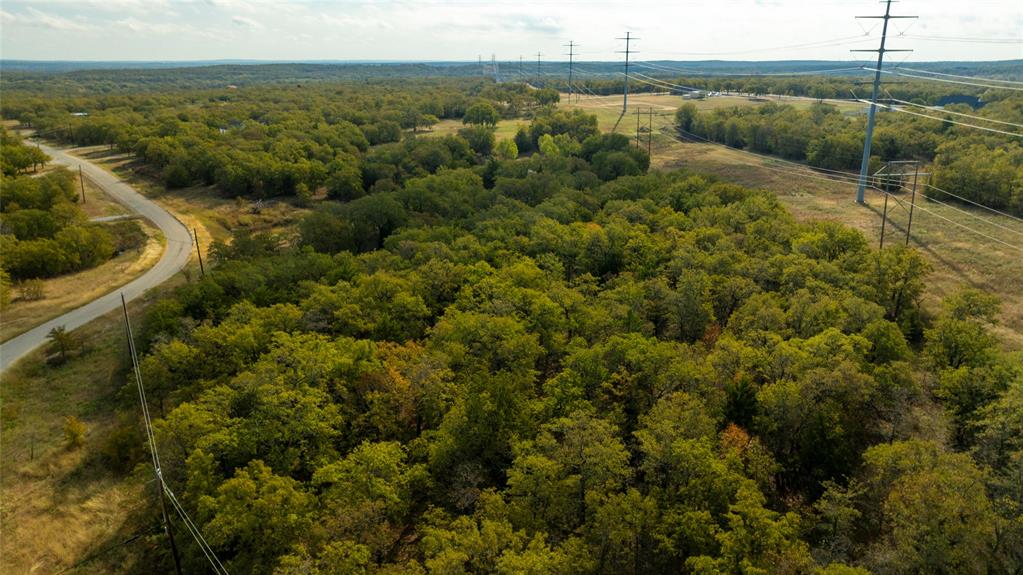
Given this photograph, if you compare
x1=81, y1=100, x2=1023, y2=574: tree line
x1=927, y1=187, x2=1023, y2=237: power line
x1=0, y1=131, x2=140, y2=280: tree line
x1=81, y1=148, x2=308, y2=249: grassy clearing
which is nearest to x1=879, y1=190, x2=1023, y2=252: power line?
x1=927, y1=187, x2=1023, y2=237: power line

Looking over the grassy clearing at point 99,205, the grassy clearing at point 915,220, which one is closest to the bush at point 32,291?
the grassy clearing at point 99,205

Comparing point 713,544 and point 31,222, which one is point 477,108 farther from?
point 713,544

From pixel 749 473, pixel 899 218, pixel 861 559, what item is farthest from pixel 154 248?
pixel 899 218

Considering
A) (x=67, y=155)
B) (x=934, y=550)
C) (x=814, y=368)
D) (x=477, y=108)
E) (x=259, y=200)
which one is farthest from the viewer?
(x=477, y=108)

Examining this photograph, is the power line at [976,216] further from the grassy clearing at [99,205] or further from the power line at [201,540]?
the grassy clearing at [99,205]

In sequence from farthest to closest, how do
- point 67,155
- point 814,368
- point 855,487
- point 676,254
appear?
1. point 67,155
2. point 676,254
3. point 814,368
4. point 855,487

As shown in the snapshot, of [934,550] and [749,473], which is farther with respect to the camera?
[749,473]
